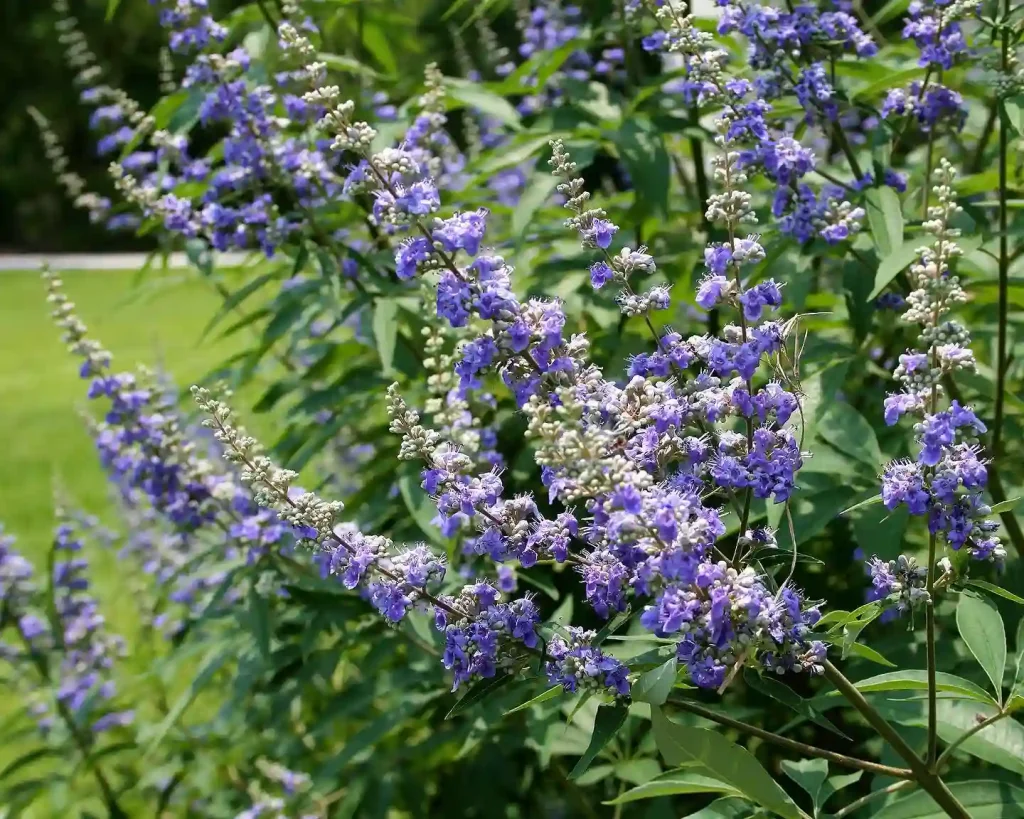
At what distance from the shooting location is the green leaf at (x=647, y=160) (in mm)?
3787

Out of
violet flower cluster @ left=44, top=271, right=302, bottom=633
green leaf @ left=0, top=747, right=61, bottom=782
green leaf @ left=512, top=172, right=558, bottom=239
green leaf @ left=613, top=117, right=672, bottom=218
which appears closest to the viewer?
green leaf @ left=512, top=172, right=558, bottom=239

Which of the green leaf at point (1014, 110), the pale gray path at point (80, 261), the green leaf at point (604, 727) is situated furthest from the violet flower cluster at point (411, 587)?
the pale gray path at point (80, 261)

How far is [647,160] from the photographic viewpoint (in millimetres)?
3807

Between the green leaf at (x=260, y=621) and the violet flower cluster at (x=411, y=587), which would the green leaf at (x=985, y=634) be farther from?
the green leaf at (x=260, y=621)

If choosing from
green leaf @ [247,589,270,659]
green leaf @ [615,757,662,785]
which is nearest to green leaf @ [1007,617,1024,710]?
green leaf @ [615,757,662,785]

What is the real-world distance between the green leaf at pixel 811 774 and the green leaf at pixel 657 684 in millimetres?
740

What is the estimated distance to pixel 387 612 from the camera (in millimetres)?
2225

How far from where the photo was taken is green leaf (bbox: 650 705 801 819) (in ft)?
6.46

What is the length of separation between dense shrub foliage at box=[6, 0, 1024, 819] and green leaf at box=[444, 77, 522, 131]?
1.0 inches

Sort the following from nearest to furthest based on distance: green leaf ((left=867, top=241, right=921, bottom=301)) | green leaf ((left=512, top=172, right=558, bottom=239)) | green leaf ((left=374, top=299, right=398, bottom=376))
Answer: green leaf ((left=867, top=241, right=921, bottom=301)), green leaf ((left=374, top=299, right=398, bottom=376)), green leaf ((left=512, top=172, right=558, bottom=239))

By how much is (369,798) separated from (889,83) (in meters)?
3.07

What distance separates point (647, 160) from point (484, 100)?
27.7 inches

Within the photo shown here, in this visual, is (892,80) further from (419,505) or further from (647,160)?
(419,505)

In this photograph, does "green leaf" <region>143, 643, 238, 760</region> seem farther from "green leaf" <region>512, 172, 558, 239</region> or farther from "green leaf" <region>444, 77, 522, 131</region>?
"green leaf" <region>444, 77, 522, 131</region>
